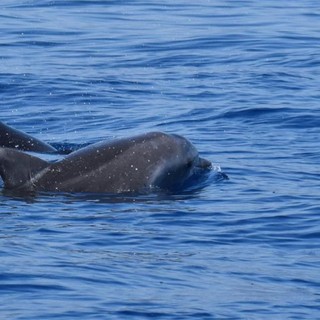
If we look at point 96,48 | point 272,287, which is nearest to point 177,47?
point 96,48

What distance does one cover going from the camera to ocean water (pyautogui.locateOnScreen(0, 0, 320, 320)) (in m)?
11.4

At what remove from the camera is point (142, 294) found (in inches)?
444

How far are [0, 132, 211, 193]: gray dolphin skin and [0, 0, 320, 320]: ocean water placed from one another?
10.8 inches

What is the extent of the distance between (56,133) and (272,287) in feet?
25.8

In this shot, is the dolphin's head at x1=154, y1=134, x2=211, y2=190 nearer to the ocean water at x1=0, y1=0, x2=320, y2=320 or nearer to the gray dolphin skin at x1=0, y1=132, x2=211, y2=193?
the gray dolphin skin at x1=0, y1=132, x2=211, y2=193

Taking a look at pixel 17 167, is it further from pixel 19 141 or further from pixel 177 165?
pixel 19 141

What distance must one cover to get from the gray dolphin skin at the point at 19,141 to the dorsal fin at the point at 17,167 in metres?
1.82

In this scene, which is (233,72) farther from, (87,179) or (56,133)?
(87,179)

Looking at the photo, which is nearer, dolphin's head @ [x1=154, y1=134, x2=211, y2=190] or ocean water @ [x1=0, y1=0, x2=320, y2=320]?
ocean water @ [x1=0, y1=0, x2=320, y2=320]

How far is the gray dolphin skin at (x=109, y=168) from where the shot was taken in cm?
1477

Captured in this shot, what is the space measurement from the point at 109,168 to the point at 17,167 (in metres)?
1.05

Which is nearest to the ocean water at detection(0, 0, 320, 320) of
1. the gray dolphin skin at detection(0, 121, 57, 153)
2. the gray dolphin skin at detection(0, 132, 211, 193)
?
the gray dolphin skin at detection(0, 132, 211, 193)

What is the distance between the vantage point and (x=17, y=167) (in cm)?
1471

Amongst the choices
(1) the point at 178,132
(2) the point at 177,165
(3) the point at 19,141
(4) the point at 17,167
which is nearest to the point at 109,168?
(2) the point at 177,165
